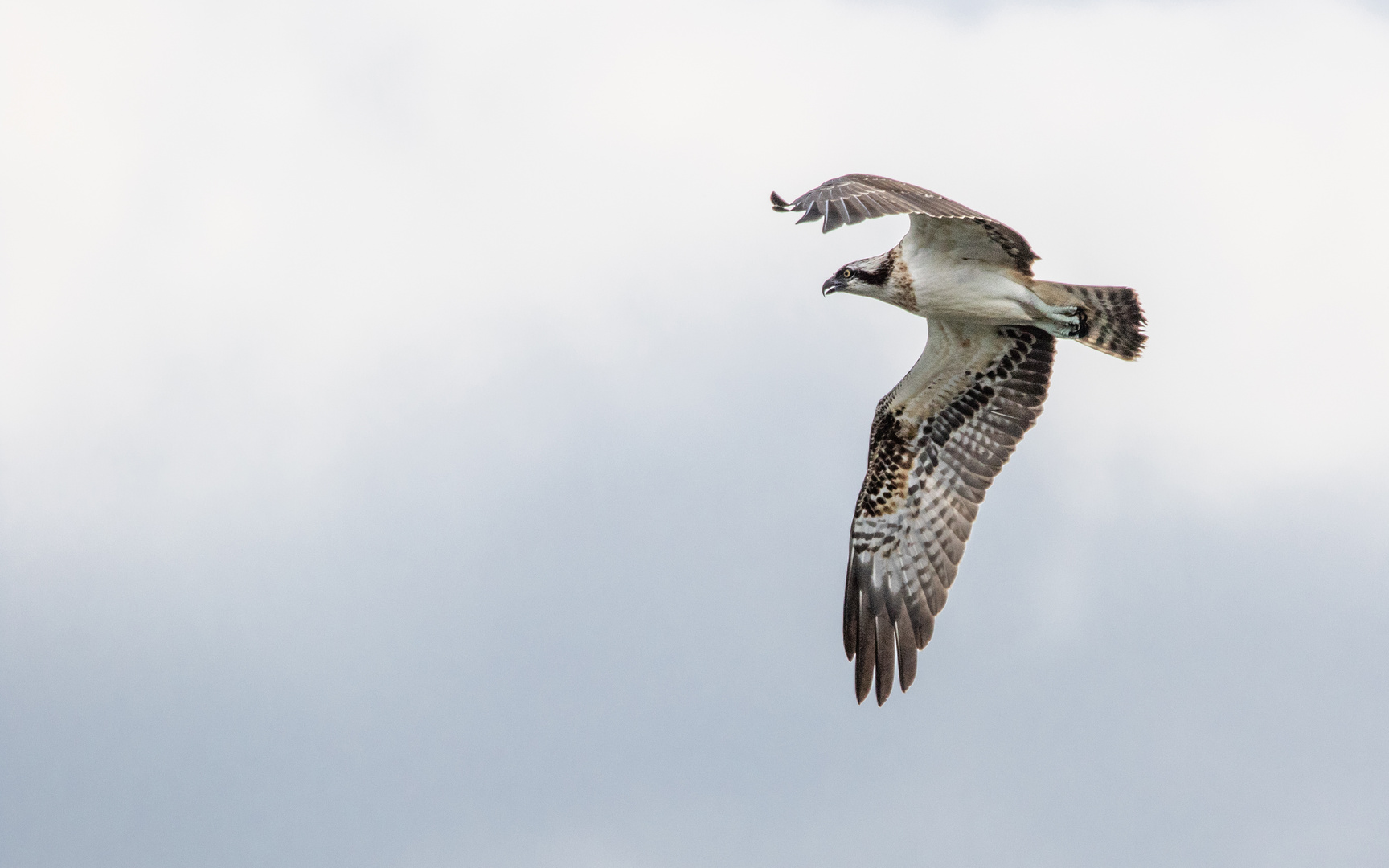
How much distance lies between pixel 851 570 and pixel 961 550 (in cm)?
104

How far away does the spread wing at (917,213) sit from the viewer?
1055 centimetres

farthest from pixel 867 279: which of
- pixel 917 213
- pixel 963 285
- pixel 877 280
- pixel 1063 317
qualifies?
pixel 917 213

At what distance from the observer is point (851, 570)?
15.3 metres

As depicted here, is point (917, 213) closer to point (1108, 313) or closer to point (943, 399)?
point (1108, 313)

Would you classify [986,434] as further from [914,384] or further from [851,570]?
[851,570]

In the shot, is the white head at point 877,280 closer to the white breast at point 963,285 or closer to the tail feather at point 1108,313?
the white breast at point 963,285

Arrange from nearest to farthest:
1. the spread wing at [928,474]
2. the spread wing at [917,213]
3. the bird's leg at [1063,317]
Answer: the spread wing at [917,213] → the bird's leg at [1063,317] → the spread wing at [928,474]

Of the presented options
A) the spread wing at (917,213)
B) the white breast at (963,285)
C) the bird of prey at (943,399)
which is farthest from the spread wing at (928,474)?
the spread wing at (917,213)

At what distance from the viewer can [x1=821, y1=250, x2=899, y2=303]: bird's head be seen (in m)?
13.8

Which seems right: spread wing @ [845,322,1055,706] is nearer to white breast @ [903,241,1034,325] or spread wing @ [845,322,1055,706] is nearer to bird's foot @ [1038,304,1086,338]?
bird's foot @ [1038,304,1086,338]

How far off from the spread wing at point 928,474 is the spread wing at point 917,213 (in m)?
1.06

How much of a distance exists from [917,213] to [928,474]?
4241mm

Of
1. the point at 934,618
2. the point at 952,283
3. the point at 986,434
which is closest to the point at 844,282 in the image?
the point at 952,283

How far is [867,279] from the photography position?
45.2 feet
